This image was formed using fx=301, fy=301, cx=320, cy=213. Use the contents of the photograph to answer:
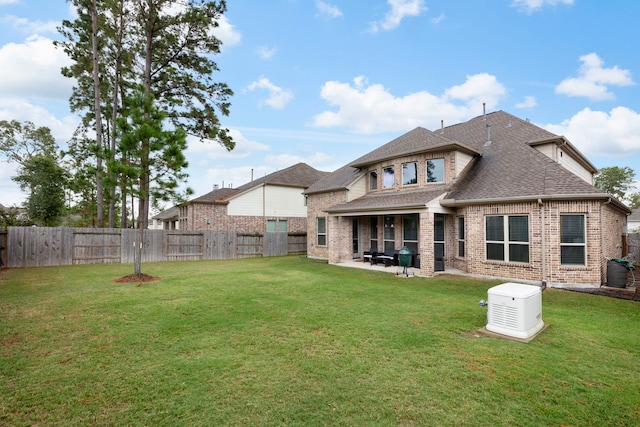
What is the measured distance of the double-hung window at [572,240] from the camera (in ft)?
29.9

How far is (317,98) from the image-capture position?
61.3 feet

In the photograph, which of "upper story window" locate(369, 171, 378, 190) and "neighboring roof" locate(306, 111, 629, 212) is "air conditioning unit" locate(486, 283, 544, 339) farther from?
"upper story window" locate(369, 171, 378, 190)

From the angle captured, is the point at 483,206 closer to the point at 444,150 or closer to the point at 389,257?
the point at 444,150

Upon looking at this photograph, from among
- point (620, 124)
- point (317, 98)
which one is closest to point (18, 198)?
point (317, 98)

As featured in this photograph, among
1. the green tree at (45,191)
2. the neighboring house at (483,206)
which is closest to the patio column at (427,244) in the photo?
the neighboring house at (483,206)

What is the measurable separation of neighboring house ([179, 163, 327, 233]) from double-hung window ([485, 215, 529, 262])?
1374 centimetres

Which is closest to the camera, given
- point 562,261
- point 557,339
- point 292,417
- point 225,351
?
point 292,417

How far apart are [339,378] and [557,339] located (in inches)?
152

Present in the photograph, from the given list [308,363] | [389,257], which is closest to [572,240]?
[389,257]

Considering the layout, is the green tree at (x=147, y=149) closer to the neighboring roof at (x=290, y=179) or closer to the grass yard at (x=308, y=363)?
the grass yard at (x=308, y=363)

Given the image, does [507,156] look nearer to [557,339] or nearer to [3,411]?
[557,339]

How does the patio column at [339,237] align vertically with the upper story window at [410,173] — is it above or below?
below

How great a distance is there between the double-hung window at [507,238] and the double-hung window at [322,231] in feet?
29.2

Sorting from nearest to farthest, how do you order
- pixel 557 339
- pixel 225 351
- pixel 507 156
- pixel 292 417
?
1. pixel 292 417
2. pixel 225 351
3. pixel 557 339
4. pixel 507 156
